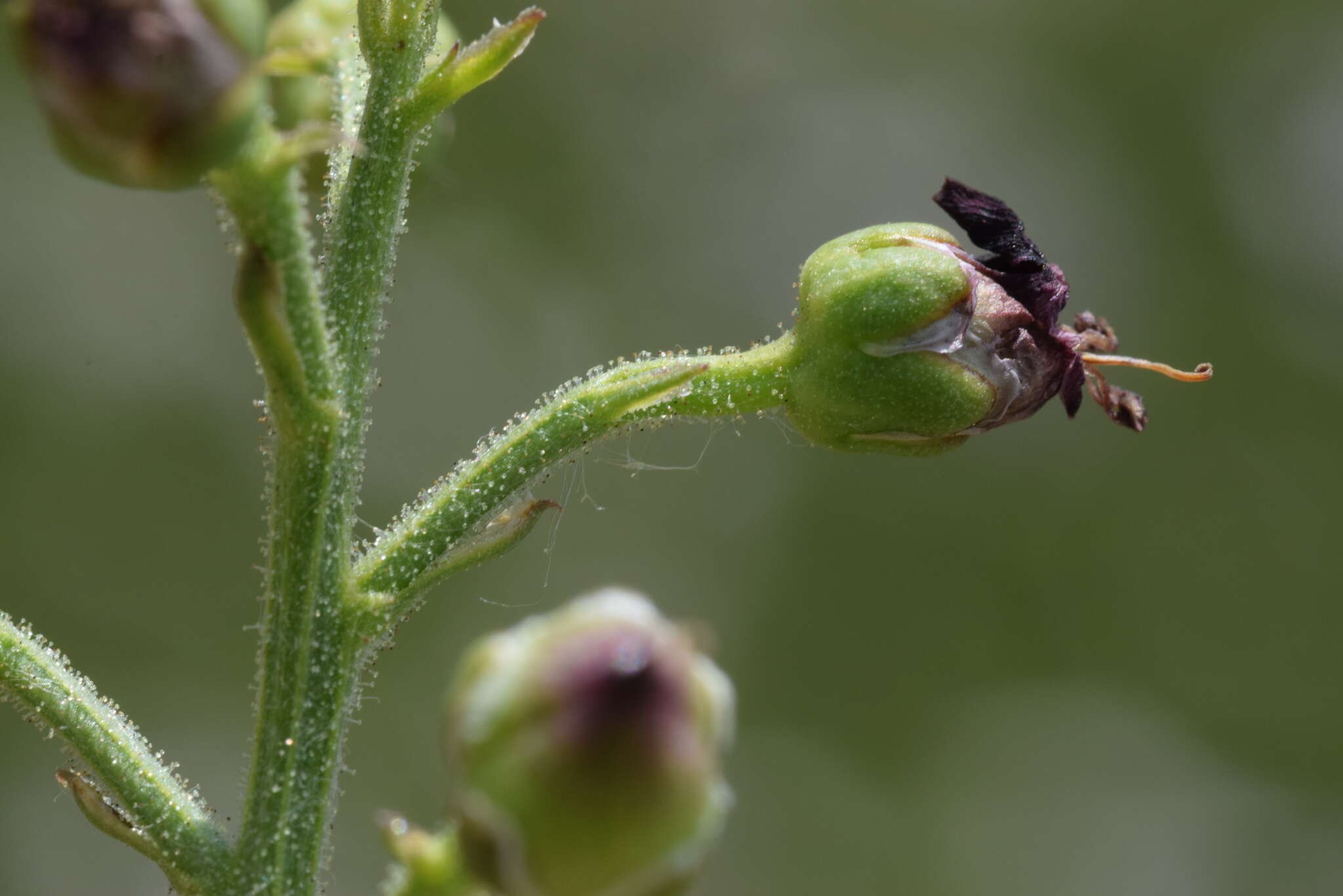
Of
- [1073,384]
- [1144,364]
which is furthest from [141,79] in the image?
[1144,364]

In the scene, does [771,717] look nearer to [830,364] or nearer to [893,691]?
[893,691]

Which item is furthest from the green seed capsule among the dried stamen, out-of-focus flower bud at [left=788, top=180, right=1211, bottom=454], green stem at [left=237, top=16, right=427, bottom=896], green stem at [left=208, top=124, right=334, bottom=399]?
green stem at [left=208, top=124, right=334, bottom=399]

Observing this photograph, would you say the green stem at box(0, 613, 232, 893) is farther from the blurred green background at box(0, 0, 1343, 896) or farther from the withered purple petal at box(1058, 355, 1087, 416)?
the blurred green background at box(0, 0, 1343, 896)

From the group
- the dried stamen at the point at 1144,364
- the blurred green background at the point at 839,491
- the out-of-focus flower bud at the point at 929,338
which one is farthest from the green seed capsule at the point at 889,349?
the blurred green background at the point at 839,491

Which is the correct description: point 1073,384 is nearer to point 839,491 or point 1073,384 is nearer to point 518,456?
point 518,456

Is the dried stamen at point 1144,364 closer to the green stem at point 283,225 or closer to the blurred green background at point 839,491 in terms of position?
the green stem at point 283,225

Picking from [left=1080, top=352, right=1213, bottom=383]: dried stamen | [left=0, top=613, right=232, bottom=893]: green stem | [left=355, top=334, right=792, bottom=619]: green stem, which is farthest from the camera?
[left=1080, top=352, right=1213, bottom=383]: dried stamen

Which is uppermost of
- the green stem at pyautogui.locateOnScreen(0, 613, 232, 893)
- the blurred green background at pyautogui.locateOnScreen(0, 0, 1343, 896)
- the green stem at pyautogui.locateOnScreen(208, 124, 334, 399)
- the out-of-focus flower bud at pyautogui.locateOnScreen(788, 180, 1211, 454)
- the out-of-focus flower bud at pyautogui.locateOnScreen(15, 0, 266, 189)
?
the out-of-focus flower bud at pyautogui.locateOnScreen(15, 0, 266, 189)
